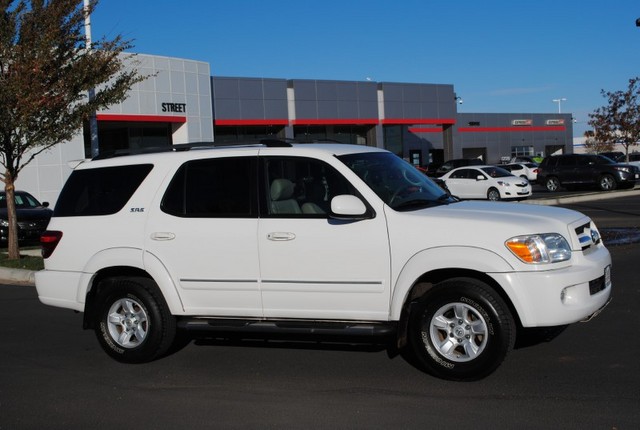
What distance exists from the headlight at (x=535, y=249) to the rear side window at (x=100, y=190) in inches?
136

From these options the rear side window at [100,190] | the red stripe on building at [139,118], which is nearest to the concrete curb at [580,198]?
the red stripe on building at [139,118]

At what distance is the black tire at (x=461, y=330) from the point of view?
579cm

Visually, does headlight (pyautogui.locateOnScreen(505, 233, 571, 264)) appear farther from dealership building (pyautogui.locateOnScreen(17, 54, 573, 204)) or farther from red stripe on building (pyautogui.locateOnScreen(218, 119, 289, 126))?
red stripe on building (pyautogui.locateOnScreen(218, 119, 289, 126))

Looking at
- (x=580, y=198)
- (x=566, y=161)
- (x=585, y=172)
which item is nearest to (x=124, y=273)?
(x=580, y=198)

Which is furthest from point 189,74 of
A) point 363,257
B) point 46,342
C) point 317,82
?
point 363,257

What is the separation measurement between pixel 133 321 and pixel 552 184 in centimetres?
3096

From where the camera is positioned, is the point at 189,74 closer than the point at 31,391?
No

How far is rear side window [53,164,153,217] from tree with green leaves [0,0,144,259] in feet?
21.6

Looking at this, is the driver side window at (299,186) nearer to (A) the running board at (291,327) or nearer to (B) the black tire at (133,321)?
(A) the running board at (291,327)

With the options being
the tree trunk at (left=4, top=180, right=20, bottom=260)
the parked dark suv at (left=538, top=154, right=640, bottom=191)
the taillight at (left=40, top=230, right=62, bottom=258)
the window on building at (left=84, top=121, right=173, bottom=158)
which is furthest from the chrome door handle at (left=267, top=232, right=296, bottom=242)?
the window on building at (left=84, top=121, right=173, bottom=158)

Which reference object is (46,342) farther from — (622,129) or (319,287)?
(622,129)

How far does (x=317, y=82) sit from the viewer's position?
45500 mm

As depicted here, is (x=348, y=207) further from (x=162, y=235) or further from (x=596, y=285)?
(x=596, y=285)

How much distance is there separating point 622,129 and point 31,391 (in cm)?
4869
